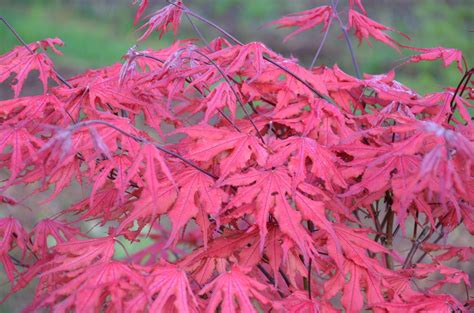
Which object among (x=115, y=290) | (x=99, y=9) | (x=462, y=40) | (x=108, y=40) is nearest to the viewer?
(x=115, y=290)

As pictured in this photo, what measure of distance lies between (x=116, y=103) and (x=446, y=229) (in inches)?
27.5

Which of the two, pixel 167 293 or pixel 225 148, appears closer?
pixel 167 293

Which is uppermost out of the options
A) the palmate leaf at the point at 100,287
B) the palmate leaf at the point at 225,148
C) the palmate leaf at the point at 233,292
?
the palmate leaf at the point at 225,148

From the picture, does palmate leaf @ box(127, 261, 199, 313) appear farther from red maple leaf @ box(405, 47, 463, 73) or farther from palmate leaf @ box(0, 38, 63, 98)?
red maple leaf @ box(405, 47, 463, 73)

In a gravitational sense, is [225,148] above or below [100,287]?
above

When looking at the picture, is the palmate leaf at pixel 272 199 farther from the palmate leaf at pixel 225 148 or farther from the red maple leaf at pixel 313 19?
the red maple leaf at pixel 313 19

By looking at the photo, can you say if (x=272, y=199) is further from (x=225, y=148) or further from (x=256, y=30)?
(x=256, y=30)

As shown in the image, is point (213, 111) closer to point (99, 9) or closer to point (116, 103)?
point (116, 103)

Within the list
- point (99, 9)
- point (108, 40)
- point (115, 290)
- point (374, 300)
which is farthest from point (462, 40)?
point (115, 290)

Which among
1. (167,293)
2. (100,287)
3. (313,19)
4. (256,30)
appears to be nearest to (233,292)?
(167,293)

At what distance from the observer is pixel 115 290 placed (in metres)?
0.97

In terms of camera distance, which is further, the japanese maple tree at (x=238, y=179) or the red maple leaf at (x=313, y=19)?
the red maple leaf at (x=313, y=19)

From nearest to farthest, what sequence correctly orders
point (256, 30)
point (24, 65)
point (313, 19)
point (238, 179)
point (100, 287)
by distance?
point (100, 287) < point (238, 179) < point (24, 65) < point (313, 19) < point (256, 30)

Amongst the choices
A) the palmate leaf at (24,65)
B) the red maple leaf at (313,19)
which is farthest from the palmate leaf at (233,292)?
the red maple leaf at (313,19)
